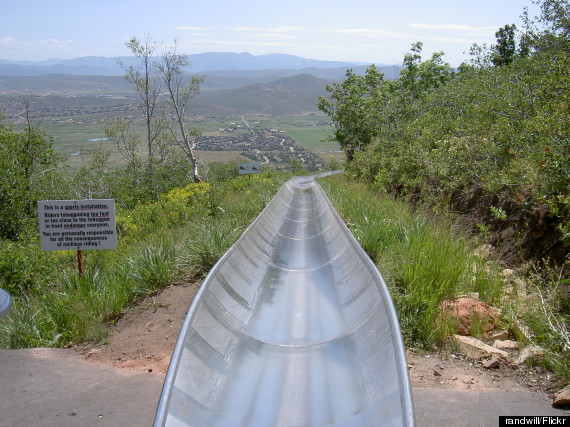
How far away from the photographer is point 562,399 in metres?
3.97

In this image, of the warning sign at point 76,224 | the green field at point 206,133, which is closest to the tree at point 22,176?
the warning sign at point 76,224

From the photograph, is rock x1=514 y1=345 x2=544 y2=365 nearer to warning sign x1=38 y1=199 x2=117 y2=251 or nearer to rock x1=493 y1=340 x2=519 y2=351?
rock x1=493 y1=340 x2=519 y2=351

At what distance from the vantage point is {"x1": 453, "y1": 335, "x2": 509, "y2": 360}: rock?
5008mm

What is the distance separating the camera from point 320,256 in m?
9.76

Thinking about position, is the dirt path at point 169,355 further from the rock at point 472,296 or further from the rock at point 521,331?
the rock at point 472,296

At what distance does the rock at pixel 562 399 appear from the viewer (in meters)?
3.96

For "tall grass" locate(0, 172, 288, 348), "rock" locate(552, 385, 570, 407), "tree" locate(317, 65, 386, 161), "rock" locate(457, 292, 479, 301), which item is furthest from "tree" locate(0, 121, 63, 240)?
"tree" locate(317, 65, 386, 161)

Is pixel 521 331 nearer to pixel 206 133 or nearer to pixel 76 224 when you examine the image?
pixel 76 224

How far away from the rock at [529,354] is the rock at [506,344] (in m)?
0.18

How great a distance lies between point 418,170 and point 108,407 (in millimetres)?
11391

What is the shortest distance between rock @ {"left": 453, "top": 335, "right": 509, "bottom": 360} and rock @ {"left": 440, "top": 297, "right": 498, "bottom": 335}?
0.21 metres

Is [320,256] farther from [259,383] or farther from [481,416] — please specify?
[481,416]

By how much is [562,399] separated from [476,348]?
1.15 m

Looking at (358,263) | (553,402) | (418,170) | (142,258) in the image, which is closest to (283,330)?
(358,263)
